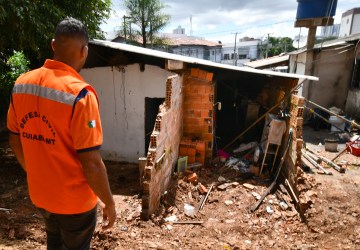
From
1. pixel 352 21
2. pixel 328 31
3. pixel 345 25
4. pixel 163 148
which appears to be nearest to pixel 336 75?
pixel 163 148

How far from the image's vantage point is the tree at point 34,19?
5066mm

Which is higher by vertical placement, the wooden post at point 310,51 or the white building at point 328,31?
the white building at point 328,31

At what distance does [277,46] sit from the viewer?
4538 centimetres

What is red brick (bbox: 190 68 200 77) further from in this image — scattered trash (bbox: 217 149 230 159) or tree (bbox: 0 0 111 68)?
tree (bbox: 0 0 111 68)

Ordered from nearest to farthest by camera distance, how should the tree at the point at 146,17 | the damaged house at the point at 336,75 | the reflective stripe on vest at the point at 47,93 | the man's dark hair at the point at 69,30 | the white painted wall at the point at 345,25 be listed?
the reflective stripe on vest at the point at 47,93 < the man's dark hair at the point at 69,30 < the damaged house at the point at 336,75 < the tree at the point at 146,17 < the white painted wall at the point at 345,25

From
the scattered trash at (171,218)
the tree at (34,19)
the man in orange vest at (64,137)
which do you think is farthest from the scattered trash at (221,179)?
the tree at (34,19)

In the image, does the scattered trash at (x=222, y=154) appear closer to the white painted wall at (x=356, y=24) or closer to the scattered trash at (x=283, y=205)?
the scattered trash at (x=283, y=205)

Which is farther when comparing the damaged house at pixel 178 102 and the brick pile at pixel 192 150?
the brick pile at pixel 192 150

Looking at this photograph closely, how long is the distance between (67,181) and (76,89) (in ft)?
2.20

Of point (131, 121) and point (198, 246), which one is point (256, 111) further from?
point (198, 246)

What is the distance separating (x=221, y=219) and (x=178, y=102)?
3.07m

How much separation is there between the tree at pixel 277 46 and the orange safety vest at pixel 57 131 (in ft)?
147

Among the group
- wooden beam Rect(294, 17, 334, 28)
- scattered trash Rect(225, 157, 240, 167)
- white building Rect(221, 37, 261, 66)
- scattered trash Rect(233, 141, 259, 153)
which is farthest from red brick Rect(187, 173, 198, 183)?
white building Rect(221, 37, 261, 66)

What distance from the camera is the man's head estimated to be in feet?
6.00
